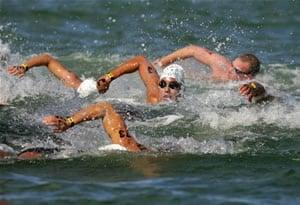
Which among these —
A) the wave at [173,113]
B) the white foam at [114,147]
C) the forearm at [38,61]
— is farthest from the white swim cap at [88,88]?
the white foam at [114,147]

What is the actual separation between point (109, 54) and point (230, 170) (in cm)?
Answer: 831

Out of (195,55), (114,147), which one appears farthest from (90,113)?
(195,55)

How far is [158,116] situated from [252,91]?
1.36 m

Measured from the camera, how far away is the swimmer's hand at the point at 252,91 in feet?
37.8

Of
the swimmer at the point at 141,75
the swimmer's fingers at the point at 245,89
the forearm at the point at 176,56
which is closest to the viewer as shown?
the swimmer's fingers at the point at 245,89

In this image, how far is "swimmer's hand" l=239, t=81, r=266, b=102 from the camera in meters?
11.5

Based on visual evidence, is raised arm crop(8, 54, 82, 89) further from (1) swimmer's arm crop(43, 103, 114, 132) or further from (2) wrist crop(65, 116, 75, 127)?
(2) wrist crop(65, 116, 75, 127)

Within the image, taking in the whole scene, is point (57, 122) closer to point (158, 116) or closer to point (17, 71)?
point (158, 116)

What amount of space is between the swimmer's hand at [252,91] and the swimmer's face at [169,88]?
94 cm

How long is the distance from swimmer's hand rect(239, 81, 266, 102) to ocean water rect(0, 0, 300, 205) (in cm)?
37

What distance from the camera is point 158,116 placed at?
40.1ft

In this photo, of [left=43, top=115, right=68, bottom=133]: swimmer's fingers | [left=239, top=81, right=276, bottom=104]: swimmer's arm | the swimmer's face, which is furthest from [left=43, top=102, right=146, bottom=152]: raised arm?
[left=239, top=81, right=276, bottom=104]: swimmer's arm

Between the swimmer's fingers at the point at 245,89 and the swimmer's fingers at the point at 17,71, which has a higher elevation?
the swimmer's fingers at the point at 17,71

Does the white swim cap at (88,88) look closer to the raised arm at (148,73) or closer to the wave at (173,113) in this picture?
the wave at (173,113)
